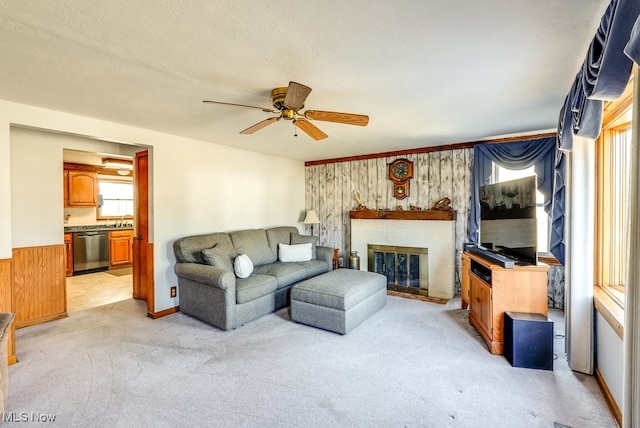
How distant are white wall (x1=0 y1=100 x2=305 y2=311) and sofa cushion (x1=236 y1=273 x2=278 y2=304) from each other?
1084 millimetres

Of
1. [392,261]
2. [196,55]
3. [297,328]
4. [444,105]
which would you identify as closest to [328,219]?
[392,261]

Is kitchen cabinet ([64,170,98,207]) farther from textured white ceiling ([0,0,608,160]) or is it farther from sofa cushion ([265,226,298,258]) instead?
sofa cushion ([265,226,298,258])

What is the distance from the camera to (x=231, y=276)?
128 inches

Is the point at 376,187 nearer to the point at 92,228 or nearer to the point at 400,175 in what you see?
the point at 400,175

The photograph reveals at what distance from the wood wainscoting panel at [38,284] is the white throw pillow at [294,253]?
2.76m

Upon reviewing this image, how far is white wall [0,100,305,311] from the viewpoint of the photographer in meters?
2.84

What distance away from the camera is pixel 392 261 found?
5.01m

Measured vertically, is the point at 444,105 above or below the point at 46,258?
above

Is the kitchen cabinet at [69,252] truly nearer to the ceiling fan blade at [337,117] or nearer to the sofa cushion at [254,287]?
the sofa cushion at [254,287]

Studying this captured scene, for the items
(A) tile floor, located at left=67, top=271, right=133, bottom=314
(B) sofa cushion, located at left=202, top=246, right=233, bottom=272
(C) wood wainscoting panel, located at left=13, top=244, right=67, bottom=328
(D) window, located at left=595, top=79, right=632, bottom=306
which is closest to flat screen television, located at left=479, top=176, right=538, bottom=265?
(D) window, located at left=595, top=79, right=632, bottom=306

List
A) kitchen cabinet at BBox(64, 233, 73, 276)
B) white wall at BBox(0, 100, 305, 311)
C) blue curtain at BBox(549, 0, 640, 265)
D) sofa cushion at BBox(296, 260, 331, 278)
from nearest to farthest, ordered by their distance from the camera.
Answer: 1. blue curtain at BBox(549, 0, 640, 265)
2. white wall at BBox(0, 100, 305, 311)
3. sofa cushion at BBox(296, 260, 331, 278)
4. kitchen cabinet at BBox(64, 233, 73, 276)

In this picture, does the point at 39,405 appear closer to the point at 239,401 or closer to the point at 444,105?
the point at 239,401

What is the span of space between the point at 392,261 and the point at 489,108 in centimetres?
280

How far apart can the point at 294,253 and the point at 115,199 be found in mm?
5019
